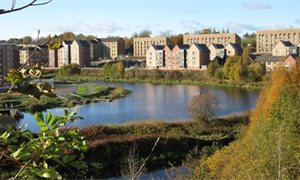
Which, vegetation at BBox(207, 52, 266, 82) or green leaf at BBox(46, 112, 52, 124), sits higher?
green leaf at BBox(46, 112, 52, 124)

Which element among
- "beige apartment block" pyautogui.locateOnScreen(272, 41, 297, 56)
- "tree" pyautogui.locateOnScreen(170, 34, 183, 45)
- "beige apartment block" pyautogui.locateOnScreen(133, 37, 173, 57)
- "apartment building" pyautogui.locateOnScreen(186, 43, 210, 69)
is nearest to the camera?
"beige apartment block" pyautogui.locateOnScreen(272, 41, 297, 56)

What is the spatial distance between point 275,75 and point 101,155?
13.1 feet

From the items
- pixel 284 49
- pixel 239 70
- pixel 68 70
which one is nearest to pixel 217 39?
pixel 284 49

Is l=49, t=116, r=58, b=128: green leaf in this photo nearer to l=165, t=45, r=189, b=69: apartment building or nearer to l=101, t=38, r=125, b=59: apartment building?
l=165, t=45, r=189, b=69: apartment building

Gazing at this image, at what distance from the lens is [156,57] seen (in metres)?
31.0

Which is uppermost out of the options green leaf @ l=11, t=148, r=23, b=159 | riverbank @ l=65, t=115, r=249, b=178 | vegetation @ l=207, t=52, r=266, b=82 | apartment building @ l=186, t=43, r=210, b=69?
apartment building @ l=186, t=43, r=210, b=69

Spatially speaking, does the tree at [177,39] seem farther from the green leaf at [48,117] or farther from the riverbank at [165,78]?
the green leaf at [48,117]

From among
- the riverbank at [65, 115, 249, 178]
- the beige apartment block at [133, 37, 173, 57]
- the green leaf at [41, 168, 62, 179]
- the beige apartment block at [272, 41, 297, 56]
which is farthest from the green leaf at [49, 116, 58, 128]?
the beige apartment block at [133, 37, 173, 57]

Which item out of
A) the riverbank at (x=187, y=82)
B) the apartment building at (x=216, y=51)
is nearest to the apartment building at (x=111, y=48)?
the riverbank at (x=187, y=82)

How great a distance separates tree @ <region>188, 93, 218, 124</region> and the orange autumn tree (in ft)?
8.85

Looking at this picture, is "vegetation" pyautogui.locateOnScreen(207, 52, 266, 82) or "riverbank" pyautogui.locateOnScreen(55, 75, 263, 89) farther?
"vegetation" pyautogui.locateOnScreen(207, 52, 266, 82)

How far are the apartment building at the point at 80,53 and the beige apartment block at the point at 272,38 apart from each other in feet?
43.0

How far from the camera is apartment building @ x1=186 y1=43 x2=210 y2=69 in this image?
27.8m

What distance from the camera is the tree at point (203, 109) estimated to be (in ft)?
36.5
